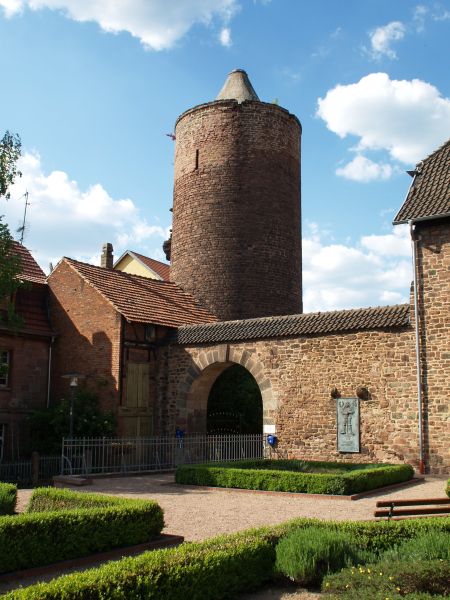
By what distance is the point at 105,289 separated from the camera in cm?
2206

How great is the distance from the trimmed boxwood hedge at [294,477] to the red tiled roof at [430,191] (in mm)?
6492

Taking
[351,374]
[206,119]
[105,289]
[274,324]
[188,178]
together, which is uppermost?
[206,119]

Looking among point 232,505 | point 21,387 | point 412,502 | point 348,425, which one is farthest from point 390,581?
point 21,387

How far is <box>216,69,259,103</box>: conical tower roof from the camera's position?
92.2 ft

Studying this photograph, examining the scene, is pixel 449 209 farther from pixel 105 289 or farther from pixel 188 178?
pixel 188 178

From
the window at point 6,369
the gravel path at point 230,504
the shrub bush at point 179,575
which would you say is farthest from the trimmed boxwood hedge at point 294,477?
the window at point 6,369

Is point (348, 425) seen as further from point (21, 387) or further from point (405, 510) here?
point (21, 387)

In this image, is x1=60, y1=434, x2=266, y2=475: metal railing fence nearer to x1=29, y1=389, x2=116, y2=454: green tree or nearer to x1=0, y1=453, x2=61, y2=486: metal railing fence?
x1=0, y1=453, x2=61, y2=486: metal railing fence

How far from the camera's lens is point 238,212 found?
2628 cm

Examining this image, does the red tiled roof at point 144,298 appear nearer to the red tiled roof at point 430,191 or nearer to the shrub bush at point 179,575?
the red tiled roof at point 430,191

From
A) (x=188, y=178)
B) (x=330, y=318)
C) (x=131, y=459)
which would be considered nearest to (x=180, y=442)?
(x=131, y=459)

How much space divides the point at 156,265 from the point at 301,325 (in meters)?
17.9

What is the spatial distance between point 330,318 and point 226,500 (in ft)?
24.0

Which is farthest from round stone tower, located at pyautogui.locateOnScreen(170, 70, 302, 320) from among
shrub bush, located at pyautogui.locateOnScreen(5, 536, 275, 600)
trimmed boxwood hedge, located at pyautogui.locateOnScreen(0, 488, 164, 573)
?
shrub bush, located at pyautogui.locateOnScreen(5, 536, 275, 600)
